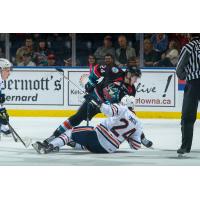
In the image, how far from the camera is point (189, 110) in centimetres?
716

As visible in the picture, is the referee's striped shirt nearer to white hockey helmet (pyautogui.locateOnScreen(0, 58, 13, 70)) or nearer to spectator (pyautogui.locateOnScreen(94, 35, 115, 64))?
spectator (pyautogui.locateOnScreen(94, 35, 115, 64))

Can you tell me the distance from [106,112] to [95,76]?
0.56 metres

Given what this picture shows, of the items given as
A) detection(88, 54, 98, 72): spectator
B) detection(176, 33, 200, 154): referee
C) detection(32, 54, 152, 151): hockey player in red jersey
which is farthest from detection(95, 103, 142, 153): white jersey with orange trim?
detection(88, 54, 98, 72): spectator

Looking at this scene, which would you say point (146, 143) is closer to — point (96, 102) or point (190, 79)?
point (96, 102)

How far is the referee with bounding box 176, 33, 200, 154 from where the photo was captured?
7.08m

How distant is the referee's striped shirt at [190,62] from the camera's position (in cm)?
707

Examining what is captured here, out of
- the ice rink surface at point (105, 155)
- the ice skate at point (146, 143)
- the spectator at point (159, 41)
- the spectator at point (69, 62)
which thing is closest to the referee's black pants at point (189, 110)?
the ice rink surface at point (105, 155)

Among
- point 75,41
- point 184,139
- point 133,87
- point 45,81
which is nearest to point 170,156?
point 184,139

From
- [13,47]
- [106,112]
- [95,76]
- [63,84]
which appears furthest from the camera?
[63,84]

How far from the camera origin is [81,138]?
723 cm

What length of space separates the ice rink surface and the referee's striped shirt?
1.66 feet

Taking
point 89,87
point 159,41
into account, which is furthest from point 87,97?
point 159,41

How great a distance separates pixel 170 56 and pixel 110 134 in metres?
1.38

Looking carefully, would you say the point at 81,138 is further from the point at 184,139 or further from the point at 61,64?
the point at 61,64
